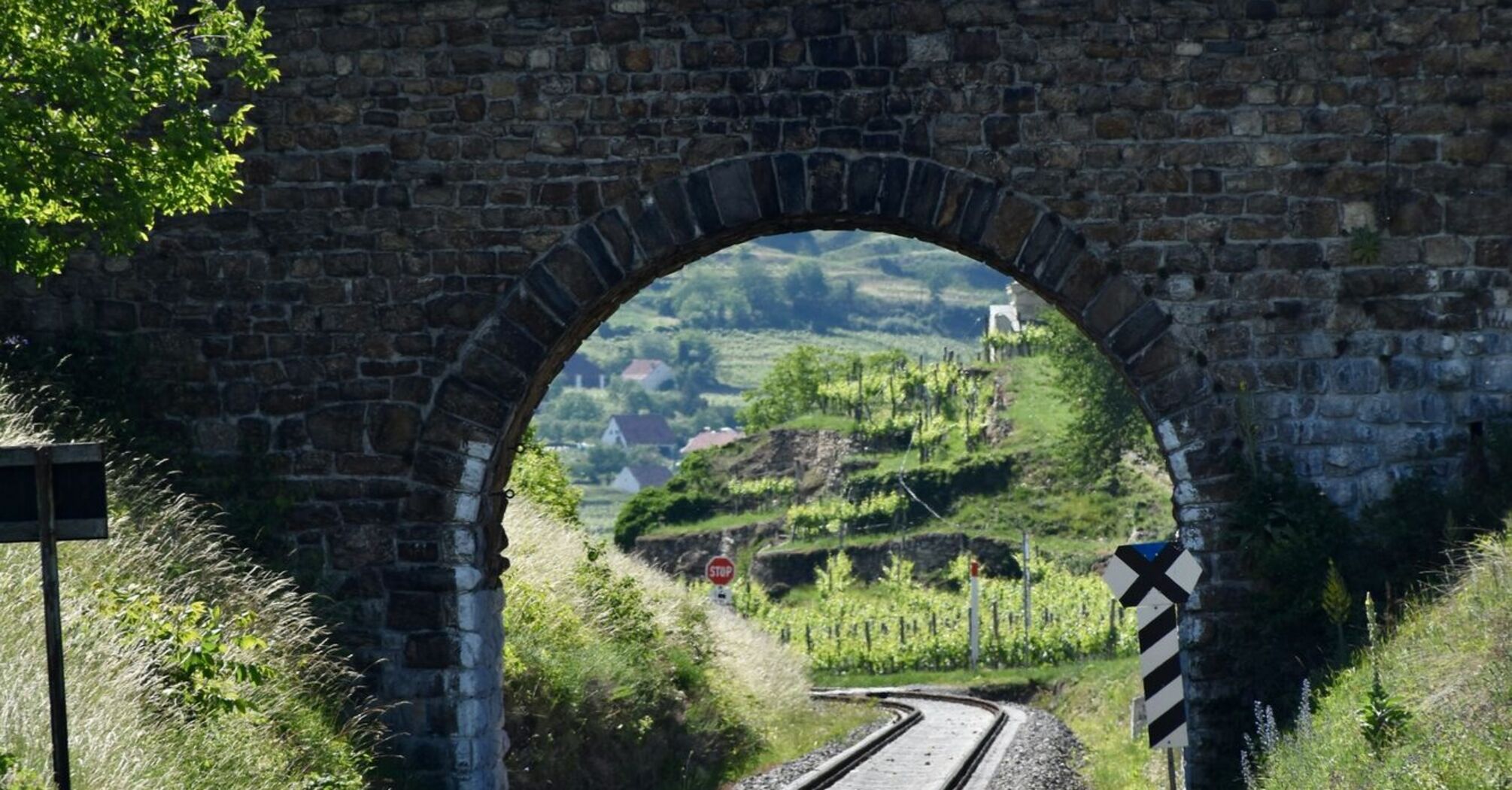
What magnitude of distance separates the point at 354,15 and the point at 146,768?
6.05 metres

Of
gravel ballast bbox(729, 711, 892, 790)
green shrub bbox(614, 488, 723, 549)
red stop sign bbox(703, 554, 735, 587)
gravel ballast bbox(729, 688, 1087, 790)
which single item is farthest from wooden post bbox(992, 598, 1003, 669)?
green shrub bbox(614, 488, 723, 549)

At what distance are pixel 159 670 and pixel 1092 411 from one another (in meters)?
42.3

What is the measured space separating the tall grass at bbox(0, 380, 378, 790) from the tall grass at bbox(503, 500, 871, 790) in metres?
2.50

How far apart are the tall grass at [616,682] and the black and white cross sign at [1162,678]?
5.06 metres

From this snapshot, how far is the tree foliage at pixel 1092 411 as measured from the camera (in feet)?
165

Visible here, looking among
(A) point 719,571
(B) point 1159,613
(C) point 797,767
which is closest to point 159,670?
(B) point 1159,613

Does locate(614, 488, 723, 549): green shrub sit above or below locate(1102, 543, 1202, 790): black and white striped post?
below

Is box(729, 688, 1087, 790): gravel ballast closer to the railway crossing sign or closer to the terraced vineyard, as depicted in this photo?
the railway crossing sign

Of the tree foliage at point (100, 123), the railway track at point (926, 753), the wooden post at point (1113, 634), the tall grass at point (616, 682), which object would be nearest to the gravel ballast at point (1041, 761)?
the railway track at point (926, 753)

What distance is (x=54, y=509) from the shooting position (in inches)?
299

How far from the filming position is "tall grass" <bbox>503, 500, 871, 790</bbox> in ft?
49.5

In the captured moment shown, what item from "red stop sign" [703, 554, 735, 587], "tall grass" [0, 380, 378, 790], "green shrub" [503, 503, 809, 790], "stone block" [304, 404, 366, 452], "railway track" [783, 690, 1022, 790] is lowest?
"railway track" [783, 690, 1022, 790]

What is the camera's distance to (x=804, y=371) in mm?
92938

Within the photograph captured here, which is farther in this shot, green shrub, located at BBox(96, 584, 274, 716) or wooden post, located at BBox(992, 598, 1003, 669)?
wooden post, located at BBox(992, 598, 1003, 669)
